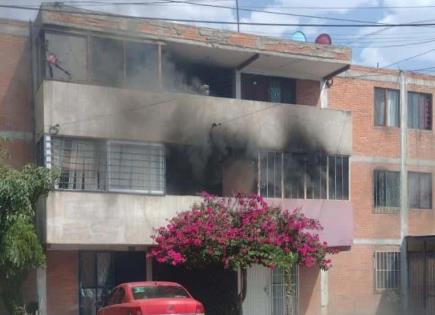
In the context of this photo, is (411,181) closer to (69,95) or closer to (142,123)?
(142,123)

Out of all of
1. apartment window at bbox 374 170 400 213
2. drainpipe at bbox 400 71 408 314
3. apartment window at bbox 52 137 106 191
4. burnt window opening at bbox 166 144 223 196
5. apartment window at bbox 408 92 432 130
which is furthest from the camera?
apartment window at bbox 408 92 432 130

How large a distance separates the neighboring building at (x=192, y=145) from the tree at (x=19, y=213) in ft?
4.13

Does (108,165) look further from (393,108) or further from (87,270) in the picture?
(393,108)

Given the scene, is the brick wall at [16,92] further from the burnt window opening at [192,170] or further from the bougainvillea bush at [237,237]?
the bougainvillea bush at [237,237]

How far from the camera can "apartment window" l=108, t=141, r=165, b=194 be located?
1892 cm

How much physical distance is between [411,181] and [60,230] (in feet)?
40.4

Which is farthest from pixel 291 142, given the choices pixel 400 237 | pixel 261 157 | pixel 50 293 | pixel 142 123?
pixel 50 293

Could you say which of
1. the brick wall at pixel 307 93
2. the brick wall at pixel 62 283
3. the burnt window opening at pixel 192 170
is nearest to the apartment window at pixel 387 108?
the brick wall at pixel 307 93

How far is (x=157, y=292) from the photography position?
15203mm

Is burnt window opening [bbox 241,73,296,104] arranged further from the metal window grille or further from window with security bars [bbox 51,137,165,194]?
the metal window grille

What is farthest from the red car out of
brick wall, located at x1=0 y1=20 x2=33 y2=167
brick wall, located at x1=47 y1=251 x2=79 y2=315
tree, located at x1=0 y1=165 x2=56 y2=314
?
brick wall, located at x1=0 y1=20 x2=33 y2=167

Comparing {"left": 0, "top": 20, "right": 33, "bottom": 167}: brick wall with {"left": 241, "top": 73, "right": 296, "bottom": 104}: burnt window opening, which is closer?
{"left": 0, "top": 20, "right": 33, "bottom": 167}: brick wall

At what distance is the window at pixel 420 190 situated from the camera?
81.9ft

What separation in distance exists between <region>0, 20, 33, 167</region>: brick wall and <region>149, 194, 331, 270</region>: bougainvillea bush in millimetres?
4203
